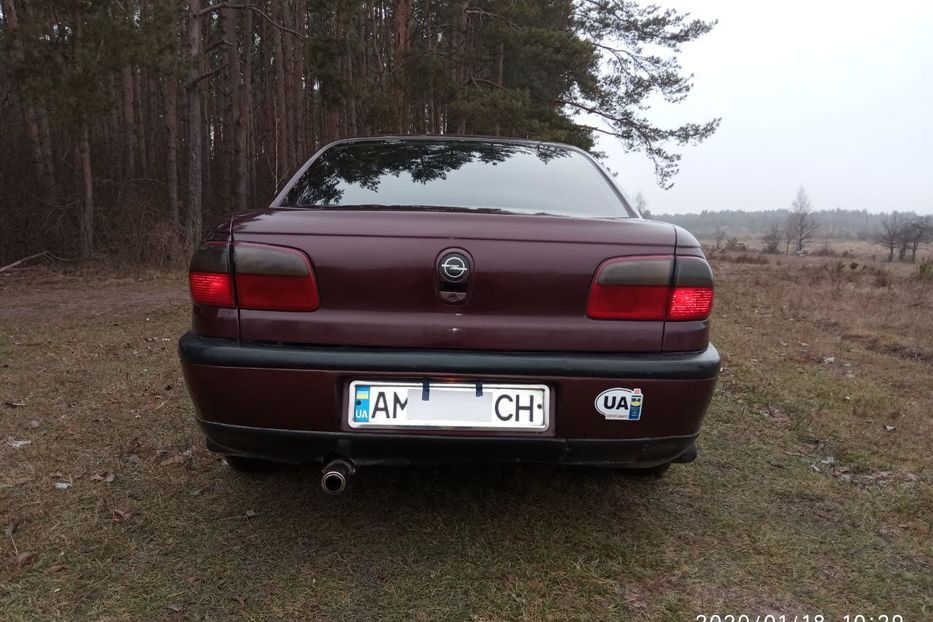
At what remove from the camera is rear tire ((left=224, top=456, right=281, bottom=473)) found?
2576 millimetres

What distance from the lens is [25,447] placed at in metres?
2.97

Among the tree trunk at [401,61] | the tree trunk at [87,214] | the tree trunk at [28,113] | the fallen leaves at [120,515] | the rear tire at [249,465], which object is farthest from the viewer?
the tree trunk at [401,61]

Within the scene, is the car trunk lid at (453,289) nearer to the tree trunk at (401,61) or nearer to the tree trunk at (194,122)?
the tree trunk at (194,122)

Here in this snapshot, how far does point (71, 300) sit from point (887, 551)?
8.96 m

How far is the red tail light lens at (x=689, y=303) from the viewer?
1.89m

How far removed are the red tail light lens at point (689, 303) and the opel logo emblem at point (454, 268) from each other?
63 cm

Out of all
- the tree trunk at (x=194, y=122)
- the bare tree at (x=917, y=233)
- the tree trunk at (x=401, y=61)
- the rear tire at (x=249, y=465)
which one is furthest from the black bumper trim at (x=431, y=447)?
the bare tree at (x=917, y=233)

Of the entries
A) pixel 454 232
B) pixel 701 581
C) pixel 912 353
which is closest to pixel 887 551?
pixel 701 581

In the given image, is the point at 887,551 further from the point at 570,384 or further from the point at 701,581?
the point at 570,384

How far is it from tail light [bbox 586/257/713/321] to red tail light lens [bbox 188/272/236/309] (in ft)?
3.53

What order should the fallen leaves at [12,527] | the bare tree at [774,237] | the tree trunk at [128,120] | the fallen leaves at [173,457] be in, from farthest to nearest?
the bare tree at [774,237]
the tree trunk at [128,120]
the fallen leaves at [173,457]
the fallen leaves at [12,527]

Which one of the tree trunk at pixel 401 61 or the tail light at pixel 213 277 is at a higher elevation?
the tree trunk at pixel 401 61

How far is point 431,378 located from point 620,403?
0.55 metres
